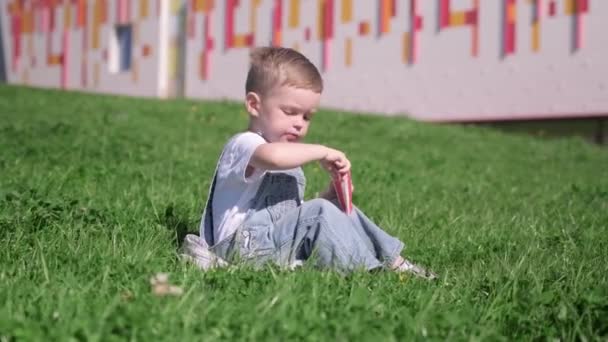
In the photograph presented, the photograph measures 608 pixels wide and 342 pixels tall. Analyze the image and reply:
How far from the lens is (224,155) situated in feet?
12.1

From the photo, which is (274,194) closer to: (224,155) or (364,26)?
(224,155)

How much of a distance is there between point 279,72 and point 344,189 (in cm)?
63

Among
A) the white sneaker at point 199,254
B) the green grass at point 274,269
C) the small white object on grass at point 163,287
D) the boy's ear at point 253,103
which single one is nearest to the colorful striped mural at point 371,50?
the green grass at point 274,269

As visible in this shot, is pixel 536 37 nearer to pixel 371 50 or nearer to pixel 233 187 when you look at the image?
pixel 371 50

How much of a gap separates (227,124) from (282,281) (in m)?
9.08

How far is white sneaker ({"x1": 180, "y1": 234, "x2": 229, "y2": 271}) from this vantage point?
3363 millimetres

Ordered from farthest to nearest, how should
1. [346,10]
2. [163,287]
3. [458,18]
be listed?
[346,10]
[458,18]
[163,287]

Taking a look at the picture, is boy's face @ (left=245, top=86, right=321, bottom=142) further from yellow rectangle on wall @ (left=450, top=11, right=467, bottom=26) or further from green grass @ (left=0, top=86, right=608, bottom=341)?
yellow rectangle on wall @ (left=450, top=11, right=467, bottom=26)

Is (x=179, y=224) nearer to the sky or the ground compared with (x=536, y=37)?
nearer to the ground

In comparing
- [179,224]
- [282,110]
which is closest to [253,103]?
[282,110]

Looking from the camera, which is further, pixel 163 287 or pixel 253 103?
pixel 253 103

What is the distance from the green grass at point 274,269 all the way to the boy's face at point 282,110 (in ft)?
2.38

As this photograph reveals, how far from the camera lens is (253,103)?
3672 millimetres

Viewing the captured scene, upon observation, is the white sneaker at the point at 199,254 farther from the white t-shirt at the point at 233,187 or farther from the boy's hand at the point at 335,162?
the boy's hand at the point at 335,162
